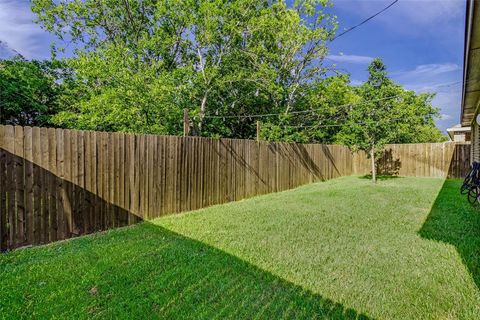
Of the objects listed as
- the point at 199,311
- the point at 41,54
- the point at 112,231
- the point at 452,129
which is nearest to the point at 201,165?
the point at 112,231

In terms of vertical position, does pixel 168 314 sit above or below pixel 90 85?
below

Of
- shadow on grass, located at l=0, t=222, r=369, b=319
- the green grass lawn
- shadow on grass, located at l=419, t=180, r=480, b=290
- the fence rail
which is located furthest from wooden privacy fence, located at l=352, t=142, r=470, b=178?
shadow on grass, located at l=0, t=222, r=369, b=319

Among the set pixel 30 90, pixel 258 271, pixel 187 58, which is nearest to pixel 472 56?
pixel 258 271

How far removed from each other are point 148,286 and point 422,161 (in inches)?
541

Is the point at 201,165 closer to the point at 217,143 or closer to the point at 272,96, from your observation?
the point at 217,143

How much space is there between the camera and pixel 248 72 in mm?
13328

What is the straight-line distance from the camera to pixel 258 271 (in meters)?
2.97

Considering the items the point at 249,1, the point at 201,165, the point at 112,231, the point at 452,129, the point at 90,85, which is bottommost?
the point at 112,231

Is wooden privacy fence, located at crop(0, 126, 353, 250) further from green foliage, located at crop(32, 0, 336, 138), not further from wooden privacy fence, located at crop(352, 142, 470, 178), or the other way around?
wooden privacy fence, located at crop(352, 142, 470, 178)

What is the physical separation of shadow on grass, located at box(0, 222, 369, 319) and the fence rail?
512 millimetres

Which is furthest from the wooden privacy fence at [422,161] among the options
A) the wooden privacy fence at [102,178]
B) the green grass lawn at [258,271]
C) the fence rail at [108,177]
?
the wooden privacy fence at [102,178]

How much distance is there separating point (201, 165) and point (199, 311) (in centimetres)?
416

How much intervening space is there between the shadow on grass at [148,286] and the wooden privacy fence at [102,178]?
1.54 ft

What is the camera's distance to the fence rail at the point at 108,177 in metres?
3.69
